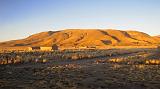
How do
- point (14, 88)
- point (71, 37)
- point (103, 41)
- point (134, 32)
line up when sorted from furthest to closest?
1. point (134, 32)
2. point (71, 37)
3. point (103, 41)
4. point (14, 88)

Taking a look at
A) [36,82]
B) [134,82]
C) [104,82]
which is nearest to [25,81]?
[36,82]

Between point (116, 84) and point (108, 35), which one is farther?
point (108, 35)

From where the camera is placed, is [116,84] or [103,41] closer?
[116,84]

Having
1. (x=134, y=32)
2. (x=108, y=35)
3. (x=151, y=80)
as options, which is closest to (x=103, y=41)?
(x=108, y=35)

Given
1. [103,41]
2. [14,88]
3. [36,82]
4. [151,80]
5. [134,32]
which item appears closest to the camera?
[14,88]

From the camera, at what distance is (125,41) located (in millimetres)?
153375

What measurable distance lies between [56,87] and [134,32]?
593 feet

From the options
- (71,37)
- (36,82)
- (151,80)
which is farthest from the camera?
(71,37)

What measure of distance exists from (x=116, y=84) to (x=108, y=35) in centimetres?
15364

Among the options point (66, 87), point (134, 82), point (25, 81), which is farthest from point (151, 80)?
point (25, 81)

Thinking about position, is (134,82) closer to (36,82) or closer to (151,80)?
(151,80)

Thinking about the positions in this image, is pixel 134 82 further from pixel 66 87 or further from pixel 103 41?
pixel 103 41

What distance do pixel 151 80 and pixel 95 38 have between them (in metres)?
138

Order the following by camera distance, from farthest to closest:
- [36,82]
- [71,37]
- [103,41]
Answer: [71,37] → [103,41] → [36,82]
